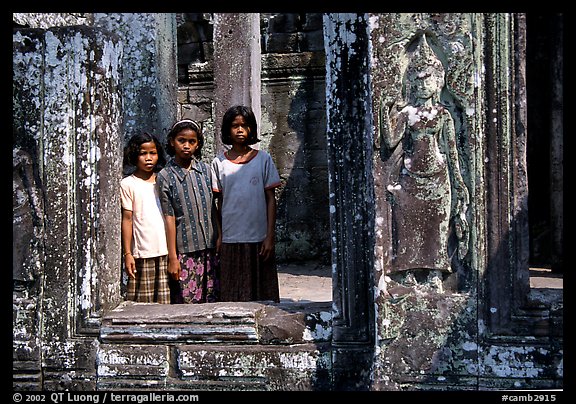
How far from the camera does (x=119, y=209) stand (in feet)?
14.0

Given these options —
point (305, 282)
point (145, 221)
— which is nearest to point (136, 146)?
point (145, 221)

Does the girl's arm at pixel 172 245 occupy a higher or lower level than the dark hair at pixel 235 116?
lower

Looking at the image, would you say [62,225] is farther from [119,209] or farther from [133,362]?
[133,362]

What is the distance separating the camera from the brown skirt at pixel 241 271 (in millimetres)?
4629

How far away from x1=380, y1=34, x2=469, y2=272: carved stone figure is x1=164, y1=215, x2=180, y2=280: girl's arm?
5.01 feet

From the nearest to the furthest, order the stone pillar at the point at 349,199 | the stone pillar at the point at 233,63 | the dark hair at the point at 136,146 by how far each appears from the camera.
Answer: the stone pillar at the point at 349,199, the dark hair at the point at 136,146, the stone pillar at the point at 233,63

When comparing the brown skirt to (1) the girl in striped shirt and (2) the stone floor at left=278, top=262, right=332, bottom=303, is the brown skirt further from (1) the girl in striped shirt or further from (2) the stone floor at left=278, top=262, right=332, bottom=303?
(2) the stone floor at left=278, top=262, right=332, bottom=303

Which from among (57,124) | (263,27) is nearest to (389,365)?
(57,124)

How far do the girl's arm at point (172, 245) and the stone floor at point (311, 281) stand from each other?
97.6 inches

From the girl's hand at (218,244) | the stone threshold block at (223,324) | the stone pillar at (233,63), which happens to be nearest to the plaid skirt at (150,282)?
the girl's hand at (218,244)

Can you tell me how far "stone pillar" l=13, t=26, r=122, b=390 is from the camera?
4.05m

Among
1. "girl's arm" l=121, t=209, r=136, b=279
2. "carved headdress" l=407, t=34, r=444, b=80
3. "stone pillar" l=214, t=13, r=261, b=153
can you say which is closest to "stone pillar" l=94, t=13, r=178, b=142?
"girl's arm" l=121, t=209, r=136, b=279

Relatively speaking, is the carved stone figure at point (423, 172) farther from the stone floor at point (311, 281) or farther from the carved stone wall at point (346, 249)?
the stone floor at point (311, 281)
